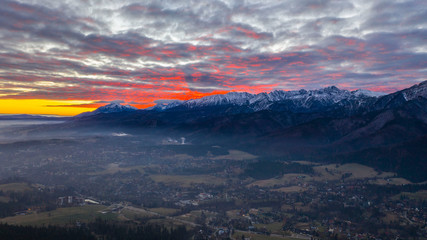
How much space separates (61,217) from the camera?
469ft

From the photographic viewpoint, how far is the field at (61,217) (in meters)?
136

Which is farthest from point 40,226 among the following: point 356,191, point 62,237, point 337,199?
point 356,191

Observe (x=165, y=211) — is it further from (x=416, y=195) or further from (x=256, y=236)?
(x=416, y=195)

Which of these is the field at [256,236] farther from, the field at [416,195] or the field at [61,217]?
the field at [416,195]

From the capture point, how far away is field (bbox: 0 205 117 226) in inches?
5335

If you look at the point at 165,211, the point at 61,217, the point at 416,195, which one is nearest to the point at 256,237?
the point at 165,211

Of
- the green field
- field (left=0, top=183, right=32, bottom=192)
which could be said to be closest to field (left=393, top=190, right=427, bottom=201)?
the green field

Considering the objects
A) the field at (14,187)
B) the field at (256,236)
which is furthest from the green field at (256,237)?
the field at (14,187)

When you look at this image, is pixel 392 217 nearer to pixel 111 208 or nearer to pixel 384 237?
pixel 384 237

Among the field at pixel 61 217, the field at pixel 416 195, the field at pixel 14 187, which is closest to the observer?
the field at pixel 61 217

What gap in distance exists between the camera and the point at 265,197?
182 meters

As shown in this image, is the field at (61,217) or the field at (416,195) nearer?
the field at (61,217)

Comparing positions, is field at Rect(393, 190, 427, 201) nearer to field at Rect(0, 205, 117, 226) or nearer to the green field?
the green field

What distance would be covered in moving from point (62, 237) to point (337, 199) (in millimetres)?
137764
